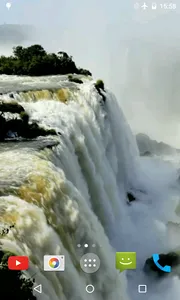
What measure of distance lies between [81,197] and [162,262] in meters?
2.76

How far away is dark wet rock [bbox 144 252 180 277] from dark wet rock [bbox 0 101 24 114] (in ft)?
22.5

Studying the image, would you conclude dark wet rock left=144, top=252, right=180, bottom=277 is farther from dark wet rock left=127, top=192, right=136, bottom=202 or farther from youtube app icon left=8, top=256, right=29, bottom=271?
dark wet rock left=127, top=192, right=136, bottom=202

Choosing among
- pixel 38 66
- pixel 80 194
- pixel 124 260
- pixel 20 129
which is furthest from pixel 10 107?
pixel 38 66

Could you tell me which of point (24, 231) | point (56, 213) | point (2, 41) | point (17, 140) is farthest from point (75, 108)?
point (2, 41)

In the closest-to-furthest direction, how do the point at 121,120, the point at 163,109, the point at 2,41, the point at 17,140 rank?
the point at 17,140, the point at 121,120, the point at 163,109, the point at 2,41

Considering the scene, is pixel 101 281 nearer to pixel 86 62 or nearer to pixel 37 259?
pixel 37 259

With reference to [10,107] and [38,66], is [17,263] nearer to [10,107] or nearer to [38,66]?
[10,107]

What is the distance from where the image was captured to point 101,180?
15.7 metres

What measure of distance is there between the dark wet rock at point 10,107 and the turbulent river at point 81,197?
1.97ft

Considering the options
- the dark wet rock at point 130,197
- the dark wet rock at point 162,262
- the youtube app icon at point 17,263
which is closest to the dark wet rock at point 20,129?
the dark wet rock at point 162,262

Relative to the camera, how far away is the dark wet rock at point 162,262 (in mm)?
10656

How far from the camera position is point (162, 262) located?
11.7 metres

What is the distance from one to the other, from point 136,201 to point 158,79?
1630 inches

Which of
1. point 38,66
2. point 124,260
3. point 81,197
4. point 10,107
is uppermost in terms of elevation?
point 38,66
